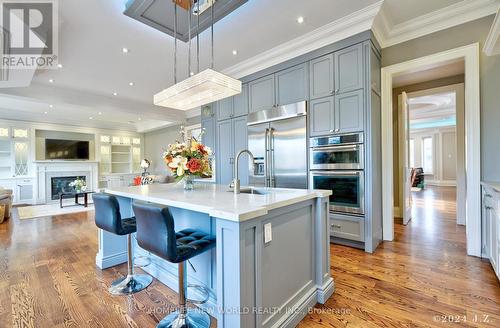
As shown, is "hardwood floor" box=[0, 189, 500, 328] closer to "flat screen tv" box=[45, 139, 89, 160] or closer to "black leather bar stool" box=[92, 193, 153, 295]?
"black leather bar stool" box=[92, 193, 153, 295]

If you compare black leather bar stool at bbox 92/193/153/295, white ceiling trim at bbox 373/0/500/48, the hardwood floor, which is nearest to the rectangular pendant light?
black leather bar stool at bbox 92/193/153/295

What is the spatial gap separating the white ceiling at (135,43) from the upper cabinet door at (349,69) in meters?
0.42

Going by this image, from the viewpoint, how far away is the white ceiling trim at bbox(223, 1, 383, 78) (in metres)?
2.74

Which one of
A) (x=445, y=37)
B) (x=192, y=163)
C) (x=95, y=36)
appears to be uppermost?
(x=95, y=36)

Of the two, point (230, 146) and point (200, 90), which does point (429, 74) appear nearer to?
point (230, 146)

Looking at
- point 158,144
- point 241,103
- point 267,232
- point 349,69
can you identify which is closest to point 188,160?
point 267,232

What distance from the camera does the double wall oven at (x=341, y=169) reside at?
290 cm

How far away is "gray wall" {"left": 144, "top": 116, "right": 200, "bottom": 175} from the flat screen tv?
2.22 meters

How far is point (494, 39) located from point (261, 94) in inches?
109

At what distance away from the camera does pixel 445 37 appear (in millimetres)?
2854

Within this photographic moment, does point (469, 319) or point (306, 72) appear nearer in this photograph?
point (469, 319)

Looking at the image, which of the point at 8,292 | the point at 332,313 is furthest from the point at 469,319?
the point at 8,292

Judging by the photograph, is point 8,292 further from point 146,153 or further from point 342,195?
point 146,153

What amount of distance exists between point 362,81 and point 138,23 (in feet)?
9.46
